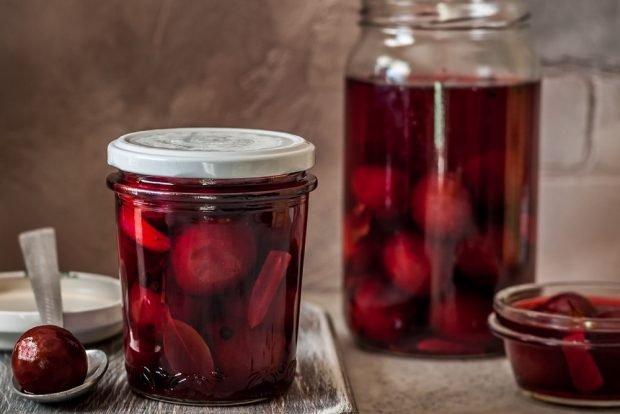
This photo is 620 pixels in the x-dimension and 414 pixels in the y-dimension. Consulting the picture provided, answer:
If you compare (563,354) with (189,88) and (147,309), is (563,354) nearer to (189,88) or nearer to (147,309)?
(147,309)

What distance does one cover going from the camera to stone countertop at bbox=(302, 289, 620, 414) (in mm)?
816

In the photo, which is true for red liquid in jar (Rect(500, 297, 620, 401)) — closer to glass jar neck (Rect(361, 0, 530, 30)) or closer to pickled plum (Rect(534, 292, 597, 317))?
pickled plum (Rect(534, 292, 597, 317))

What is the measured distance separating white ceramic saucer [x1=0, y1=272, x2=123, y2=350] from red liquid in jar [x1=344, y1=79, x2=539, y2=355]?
22 cm

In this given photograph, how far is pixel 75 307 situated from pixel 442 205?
32 cm

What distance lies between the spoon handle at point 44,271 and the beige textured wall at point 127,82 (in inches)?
8.5

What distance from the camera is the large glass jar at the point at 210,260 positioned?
69cm

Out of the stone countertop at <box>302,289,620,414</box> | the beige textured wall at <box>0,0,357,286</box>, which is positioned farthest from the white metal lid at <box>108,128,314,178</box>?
the beige textured wall at <box>0,0,357,286</box>

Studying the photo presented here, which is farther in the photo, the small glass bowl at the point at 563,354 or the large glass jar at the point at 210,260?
the small glass bowl at the point at 563,354

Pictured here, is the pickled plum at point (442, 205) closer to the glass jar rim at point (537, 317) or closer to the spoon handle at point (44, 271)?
the glass jar rim at point (537, 317)

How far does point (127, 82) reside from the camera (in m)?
1.07

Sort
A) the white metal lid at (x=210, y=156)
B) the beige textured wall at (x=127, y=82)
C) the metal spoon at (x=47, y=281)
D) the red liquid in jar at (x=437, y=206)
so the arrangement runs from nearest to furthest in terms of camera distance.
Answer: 1. the white metal lid at (x=210, y=156)
2. the metal spoon at (x=47, y=281)
3. the red liquid in jar at (x=437, y=206)
4. the beige textured wall at (x=127, y=82)

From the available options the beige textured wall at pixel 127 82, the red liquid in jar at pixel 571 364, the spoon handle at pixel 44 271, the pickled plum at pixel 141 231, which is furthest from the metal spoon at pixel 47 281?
the red liquid in jar at pixel 571 364

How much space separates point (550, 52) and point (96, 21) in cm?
45

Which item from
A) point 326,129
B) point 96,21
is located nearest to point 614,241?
point 326,129
